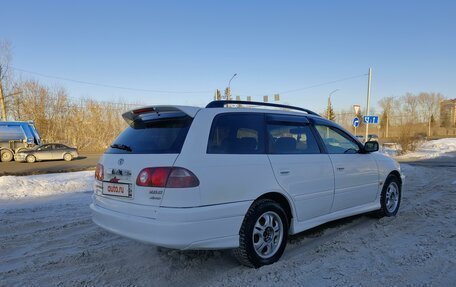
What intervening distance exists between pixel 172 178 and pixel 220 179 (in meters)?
0.48

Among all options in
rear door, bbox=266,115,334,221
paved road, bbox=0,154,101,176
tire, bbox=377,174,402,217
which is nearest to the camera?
rear door, bbox=266,115,334,221

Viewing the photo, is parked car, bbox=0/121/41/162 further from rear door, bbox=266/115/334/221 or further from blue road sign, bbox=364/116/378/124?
rear door, bbox=266/115/334/221

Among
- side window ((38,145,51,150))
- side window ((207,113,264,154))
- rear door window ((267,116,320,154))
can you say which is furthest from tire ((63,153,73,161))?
side window ((207,113,264,154))

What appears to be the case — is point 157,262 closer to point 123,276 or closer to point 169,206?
point 123,276

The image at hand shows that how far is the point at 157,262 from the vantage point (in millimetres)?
3918

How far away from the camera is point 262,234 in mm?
3793

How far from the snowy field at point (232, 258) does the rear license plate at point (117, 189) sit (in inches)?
34.7

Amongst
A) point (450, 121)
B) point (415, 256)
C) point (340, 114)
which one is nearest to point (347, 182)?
point (415, 256)

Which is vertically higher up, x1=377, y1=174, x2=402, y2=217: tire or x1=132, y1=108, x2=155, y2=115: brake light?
x1=132, y1=108, x2=155, y2=115: brake light

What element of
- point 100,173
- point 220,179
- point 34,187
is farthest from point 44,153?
point 220,179

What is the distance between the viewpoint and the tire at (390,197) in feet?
18.8

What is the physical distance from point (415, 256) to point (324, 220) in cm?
112

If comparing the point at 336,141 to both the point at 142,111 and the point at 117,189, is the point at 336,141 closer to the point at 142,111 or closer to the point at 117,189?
the point at 142,111

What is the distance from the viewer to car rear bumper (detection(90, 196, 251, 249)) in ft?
10.3
